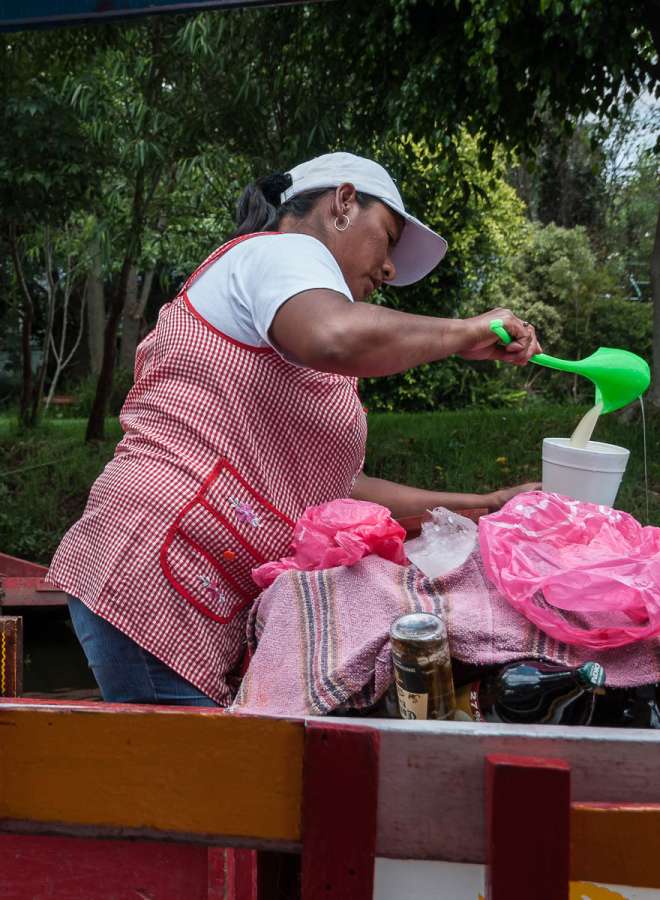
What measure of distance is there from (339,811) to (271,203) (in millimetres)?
1186

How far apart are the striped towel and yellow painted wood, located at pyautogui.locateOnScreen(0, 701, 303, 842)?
0.17 meters

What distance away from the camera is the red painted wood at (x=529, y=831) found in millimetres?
1025

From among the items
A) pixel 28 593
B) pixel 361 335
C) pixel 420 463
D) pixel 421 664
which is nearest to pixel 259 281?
pixel 361 335

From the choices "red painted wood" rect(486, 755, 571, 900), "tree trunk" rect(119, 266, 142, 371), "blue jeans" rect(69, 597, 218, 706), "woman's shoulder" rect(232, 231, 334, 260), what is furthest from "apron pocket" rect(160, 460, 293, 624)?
"tree trunk" rect(119, 266, 142, 371)

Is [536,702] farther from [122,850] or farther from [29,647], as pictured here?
[29,647]

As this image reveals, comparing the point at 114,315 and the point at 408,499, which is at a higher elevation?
the point at 408,499

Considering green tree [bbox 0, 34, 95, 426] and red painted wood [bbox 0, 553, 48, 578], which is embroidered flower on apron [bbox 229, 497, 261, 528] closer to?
red painted wood [bbox 0, 553, 48, 578]

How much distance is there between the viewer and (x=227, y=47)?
6.98 metres

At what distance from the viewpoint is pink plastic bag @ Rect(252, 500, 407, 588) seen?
4.83 ft

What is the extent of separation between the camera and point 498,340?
1.60 m

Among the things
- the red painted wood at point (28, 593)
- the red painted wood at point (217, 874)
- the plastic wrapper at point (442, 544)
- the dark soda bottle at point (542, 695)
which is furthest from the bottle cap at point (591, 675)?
the red painted wood at point (28, 593)

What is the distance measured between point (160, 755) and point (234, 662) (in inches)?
21.3

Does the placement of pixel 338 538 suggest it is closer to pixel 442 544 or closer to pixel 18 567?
pixel 442 544

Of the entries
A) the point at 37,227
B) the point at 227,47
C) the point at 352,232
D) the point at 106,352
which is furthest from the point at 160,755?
the point at 37,227
